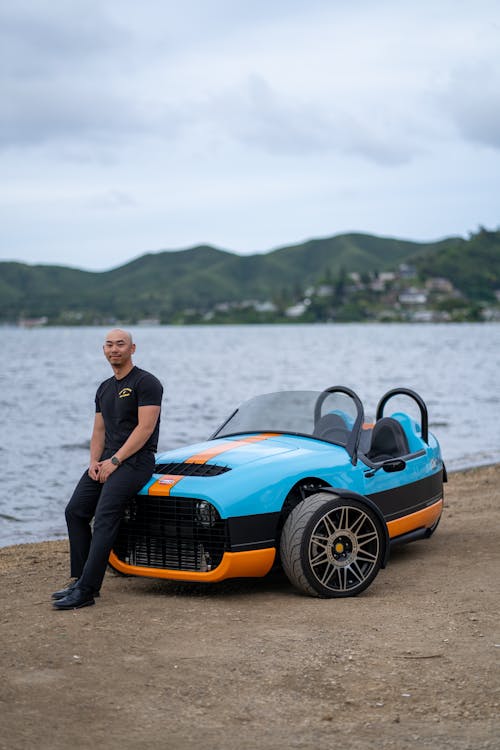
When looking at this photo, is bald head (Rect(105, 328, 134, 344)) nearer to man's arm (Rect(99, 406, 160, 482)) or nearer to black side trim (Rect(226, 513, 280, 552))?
man's arm (Rect(99, 406, 160, 482))

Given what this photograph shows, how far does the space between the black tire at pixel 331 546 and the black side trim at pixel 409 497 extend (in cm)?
52

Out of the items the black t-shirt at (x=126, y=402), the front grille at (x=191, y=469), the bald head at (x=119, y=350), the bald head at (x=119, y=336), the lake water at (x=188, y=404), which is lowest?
the lake water at (x=188, y=404)

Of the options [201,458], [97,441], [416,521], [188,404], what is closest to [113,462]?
[97,441]

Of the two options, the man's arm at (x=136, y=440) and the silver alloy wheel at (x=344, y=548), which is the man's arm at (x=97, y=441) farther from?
the silver alloy wheel at (x=344, y=548)

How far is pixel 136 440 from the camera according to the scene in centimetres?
689

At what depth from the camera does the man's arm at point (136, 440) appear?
22.6 ft

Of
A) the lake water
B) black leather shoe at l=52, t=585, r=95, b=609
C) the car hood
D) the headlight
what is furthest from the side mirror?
the lake water

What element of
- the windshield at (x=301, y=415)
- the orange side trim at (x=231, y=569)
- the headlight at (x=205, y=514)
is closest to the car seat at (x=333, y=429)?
the windshield at (x=301, y=415)

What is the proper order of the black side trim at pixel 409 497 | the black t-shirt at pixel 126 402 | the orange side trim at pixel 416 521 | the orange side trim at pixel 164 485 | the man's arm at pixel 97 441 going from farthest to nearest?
the orange side trim at pixel 416 521 < the black side trim at pixel 409 497 < the man's arm at pixel 97 441 < the black t-shirt at pixel 126 402 < the orange side trim at pixel 164 485

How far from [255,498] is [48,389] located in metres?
38.7

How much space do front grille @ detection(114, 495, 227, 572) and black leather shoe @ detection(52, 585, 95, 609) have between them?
0.53 meters

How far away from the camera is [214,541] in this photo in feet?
22.1

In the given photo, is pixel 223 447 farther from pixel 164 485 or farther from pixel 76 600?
pixel 76 600

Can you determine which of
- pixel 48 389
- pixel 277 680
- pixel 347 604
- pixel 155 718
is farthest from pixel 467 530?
pixel 48 389
